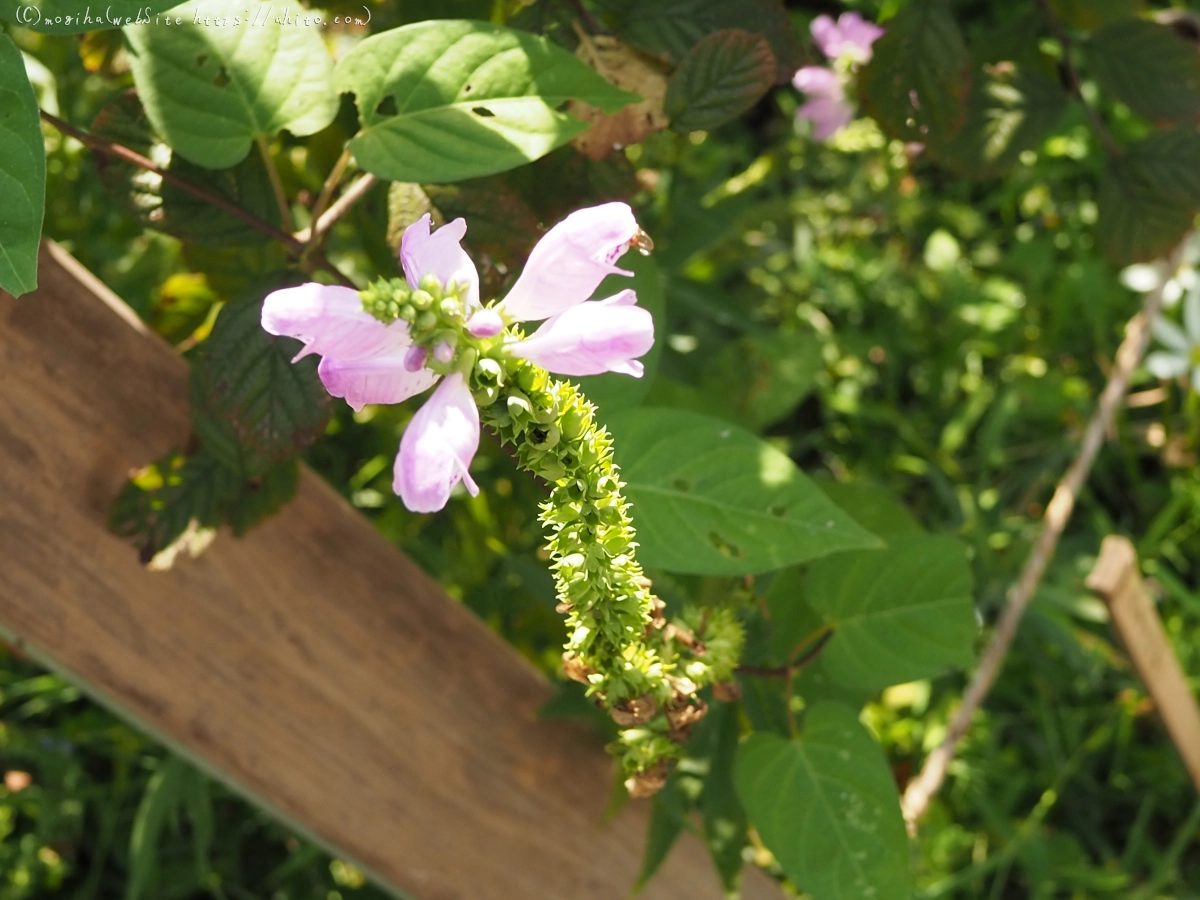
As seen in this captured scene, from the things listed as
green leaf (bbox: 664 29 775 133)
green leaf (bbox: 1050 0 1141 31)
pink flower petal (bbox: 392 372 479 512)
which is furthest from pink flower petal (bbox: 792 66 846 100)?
pink flower petal (bbox: 392 372 479 512)

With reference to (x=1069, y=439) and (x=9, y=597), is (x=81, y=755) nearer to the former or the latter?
(x=9, y=597)

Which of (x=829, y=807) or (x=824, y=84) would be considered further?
(x=824, y=84)

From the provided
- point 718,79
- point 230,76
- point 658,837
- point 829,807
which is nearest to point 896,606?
point 829,807

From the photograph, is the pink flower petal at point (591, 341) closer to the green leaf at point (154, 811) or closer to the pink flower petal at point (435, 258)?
the pink flower petal at point (435, 258)

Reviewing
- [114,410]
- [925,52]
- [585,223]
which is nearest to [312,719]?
[114,410]

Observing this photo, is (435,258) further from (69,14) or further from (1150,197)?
(1150,197)

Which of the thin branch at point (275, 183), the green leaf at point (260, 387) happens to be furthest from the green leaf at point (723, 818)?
the thin branch at point (275, 183)
